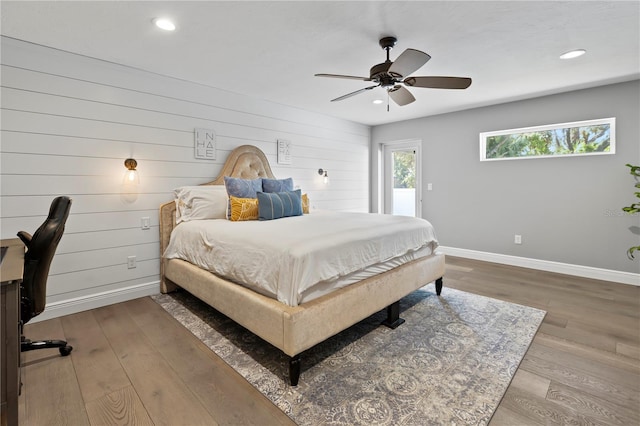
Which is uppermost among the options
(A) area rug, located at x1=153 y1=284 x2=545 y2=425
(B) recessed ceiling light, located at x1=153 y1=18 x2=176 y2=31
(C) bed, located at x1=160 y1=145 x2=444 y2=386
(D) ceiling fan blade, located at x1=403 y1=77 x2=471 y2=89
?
(B) recessed ceiling light, located at x1=153 y1=18 x2=176 y2=31

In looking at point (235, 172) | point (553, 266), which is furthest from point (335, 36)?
point (553, 266)

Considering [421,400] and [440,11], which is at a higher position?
[440,11]

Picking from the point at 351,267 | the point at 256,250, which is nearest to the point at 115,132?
the point at 256,250

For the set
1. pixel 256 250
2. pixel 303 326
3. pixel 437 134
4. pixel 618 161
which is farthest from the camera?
pixel 437 134

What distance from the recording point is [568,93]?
13.2 ft

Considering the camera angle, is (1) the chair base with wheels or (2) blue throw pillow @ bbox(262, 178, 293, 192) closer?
(1) the chair base with wheels

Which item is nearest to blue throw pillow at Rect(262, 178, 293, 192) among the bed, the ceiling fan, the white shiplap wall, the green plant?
the white shiplap wall

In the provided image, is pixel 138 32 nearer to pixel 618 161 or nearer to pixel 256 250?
pixel 256 250

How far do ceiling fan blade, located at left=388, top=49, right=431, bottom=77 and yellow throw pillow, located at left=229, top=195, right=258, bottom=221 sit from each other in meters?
1.86

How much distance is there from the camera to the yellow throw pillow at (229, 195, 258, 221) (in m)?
3.15

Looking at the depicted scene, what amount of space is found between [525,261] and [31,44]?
20.4 feet

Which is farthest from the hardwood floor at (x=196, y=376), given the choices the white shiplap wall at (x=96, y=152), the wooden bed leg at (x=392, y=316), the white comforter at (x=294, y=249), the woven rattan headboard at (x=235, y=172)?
the wooden bed leg at (x=392, y=316)

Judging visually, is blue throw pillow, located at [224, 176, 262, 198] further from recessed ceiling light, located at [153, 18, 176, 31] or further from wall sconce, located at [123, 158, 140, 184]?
recessed ceiling light, located at [153, 18, 176, 31]

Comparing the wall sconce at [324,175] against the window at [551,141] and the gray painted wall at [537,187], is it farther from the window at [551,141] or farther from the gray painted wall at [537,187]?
the window at [551,141]
